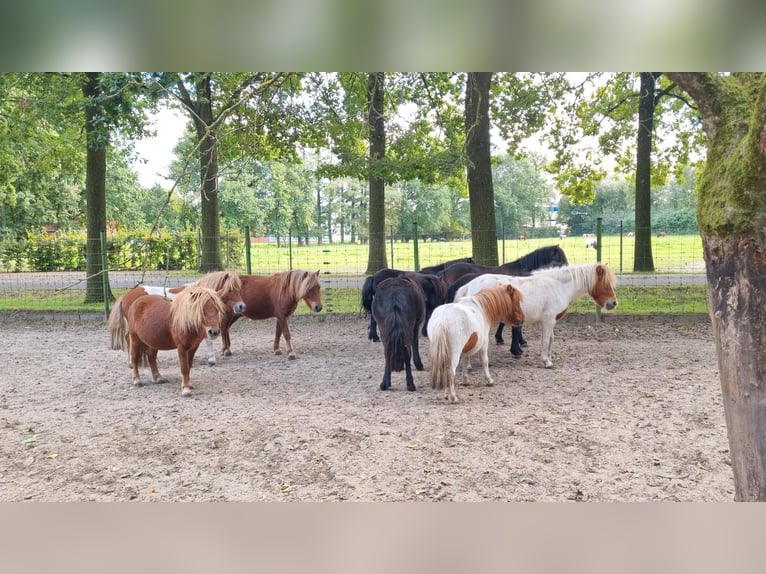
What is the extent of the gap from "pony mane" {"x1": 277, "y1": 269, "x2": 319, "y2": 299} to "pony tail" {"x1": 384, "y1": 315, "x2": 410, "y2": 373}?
2.04 m

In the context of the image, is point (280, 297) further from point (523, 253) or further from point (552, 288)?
point (523, 253)

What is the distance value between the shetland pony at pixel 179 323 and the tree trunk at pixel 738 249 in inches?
156

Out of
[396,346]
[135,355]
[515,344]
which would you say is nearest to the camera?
[396,346]

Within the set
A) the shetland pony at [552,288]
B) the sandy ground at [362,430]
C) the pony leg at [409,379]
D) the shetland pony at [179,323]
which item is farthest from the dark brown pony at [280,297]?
the pony leg at [409,379]

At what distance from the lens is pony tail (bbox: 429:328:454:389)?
15.8 feet

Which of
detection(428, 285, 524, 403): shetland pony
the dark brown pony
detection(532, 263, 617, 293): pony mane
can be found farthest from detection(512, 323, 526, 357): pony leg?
the dark brown pony

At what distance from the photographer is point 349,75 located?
9.34 metres

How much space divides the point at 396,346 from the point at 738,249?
3.49m

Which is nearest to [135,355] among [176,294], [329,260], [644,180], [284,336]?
[176,294]

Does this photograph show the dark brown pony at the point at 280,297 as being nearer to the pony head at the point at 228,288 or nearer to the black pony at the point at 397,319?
the pony head at the point at 228,288

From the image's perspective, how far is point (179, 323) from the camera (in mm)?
5160

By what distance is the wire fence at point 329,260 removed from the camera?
409 inches

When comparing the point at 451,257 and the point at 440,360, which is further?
the point at 451,257

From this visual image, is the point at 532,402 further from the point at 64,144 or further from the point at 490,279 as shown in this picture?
the point at 64,144
